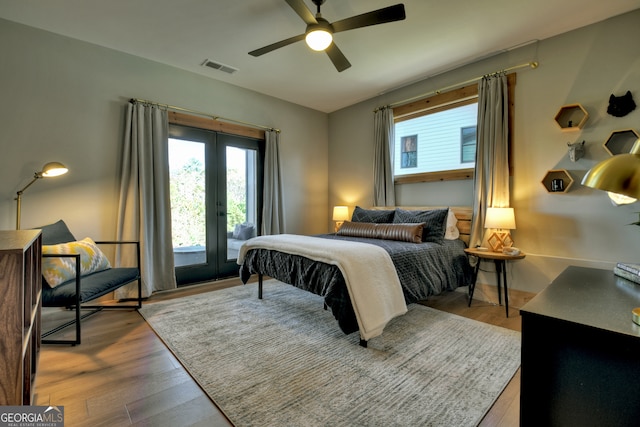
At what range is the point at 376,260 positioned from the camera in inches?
89.7

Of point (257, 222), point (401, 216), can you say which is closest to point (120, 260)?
point (257, 222)

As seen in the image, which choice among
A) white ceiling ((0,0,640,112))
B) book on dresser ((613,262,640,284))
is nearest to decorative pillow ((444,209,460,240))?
white ceiling ((0,0,640,112))

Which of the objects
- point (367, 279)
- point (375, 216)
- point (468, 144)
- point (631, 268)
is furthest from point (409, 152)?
point (631, 268)

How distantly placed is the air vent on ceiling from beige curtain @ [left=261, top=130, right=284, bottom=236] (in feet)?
3.40

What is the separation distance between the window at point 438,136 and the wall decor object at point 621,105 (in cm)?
78

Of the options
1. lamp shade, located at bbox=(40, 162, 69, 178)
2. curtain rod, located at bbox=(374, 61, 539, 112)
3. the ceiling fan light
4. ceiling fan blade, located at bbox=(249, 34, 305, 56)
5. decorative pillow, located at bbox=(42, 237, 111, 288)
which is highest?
curtain rod, located at bbox=(374, 61, 539, 112)

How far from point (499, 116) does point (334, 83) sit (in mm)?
2164

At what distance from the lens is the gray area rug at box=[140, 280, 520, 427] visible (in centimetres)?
147

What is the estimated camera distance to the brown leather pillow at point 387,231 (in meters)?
3.04

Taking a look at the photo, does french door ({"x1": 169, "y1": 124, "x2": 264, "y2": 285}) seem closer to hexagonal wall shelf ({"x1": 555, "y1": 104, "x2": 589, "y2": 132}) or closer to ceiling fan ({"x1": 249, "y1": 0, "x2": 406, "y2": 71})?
ceiling fan ({"x1": 249, "y1": 0, "x2": 406, "y2": 71})

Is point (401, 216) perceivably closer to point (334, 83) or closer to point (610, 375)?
point (334, 83)

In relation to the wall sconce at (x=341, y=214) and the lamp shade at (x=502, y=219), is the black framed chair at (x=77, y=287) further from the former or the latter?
the lamp shade at (x=502, y=219)

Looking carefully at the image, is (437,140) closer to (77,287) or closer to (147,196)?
(147,196)

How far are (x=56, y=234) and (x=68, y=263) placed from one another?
1.86 ft
